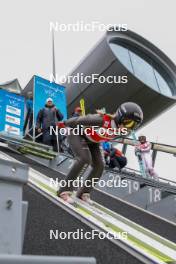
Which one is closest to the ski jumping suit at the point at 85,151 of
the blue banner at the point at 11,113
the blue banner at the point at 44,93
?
the blue banner at the point at 44,93

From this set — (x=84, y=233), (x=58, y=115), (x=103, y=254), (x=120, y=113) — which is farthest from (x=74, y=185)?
(x=58, y=115)

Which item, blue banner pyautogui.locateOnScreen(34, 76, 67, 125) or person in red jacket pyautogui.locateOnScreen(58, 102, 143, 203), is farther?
blue banner pyautogui.locateOnScreen(34, 76, 67, 125)

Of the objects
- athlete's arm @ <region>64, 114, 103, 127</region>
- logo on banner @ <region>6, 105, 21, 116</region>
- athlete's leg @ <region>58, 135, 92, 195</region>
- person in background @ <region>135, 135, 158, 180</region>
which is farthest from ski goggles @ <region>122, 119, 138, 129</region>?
logo on banner @ <region>6, 105, 21, 116</region>

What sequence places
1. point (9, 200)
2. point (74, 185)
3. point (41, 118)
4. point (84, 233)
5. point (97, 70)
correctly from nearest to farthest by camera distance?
point (9, 200)
point (84, 233)
point (74, 185)
point (41, 118)
point (97, 70)

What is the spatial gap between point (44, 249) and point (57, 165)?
678cm

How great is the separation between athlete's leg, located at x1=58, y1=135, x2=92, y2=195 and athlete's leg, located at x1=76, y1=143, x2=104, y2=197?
122mm

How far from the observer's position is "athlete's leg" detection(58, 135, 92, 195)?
5.68 metres

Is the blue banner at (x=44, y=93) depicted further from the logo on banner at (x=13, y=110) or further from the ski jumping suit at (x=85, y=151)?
the ski jumping suit at (x=85, y=151)

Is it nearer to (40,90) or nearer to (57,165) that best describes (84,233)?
(57,165)

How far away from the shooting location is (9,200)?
1859 mm

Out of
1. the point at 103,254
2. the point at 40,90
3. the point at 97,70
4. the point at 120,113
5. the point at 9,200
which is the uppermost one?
the point at 97,70

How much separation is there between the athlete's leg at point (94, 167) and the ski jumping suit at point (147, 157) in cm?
487
